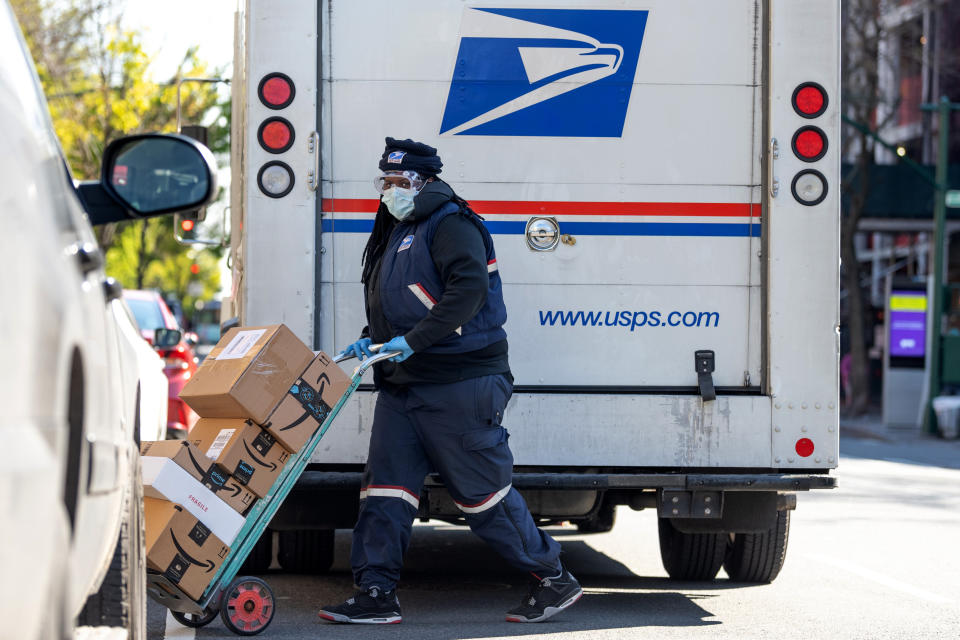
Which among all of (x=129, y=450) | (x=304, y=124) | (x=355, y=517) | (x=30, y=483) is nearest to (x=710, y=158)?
(x=304, y=124)

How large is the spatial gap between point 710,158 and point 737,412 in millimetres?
1089

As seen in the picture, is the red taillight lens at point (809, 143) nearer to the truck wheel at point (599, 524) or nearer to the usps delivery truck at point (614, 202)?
the usps delivery truck at point (614, 202)

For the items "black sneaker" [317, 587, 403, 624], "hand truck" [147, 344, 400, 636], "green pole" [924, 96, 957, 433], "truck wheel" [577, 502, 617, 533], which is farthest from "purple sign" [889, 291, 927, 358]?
"hand truck" [147, 344, 400, 636]

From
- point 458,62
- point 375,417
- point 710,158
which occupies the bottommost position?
point 375,417

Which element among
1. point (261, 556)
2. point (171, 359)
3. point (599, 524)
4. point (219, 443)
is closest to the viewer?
point (219, 443)

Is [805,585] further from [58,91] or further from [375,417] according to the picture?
[58,91]

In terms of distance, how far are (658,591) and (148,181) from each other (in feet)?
14.3

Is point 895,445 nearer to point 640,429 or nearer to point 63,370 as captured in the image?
point 640,429

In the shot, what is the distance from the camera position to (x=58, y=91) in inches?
1053

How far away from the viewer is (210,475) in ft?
17.5

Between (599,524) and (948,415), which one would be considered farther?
(948,415)

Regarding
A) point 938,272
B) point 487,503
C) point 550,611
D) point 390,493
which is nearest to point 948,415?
point 938,272

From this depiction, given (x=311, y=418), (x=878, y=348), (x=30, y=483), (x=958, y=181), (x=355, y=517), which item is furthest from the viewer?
(x=878, y=348)

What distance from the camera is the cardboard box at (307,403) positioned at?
5449mm
